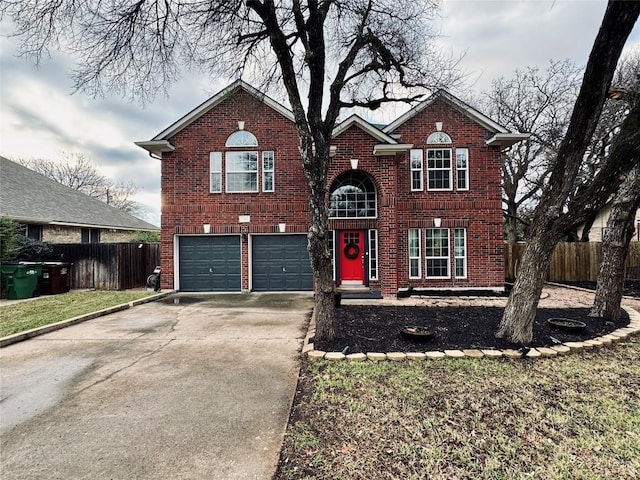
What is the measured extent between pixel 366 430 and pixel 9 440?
325 cm

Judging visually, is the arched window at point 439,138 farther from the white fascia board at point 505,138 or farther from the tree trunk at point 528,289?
the tree trunk at point 528,289

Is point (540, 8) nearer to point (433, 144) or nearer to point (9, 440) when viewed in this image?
point (433, 144)

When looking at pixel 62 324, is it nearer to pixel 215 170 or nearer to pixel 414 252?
pixel 215 170

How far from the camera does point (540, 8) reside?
4.64 meters

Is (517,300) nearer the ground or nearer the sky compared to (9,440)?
nearer the sky

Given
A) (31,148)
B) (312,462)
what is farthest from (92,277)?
(31,148)

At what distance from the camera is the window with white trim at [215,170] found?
37.3 feet

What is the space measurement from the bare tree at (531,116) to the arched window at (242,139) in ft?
51.4

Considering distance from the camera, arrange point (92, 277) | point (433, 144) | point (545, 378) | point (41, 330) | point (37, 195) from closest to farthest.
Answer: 1. point (545, 378)
2. point (41, 330)
3. point (433, 144)
4. point (92, 277)
5. point (37, 195)

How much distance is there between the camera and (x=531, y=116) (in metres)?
20.0

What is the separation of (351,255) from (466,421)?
8.10 metres

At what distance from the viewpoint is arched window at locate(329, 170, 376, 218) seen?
11.0 metres

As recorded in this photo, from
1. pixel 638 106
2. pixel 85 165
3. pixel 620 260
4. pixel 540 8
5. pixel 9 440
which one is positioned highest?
pixel 85 165

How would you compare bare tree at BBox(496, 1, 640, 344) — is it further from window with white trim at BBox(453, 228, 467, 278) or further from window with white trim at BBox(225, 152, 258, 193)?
window with white trim at BBox(225, 152, 258, 193)
